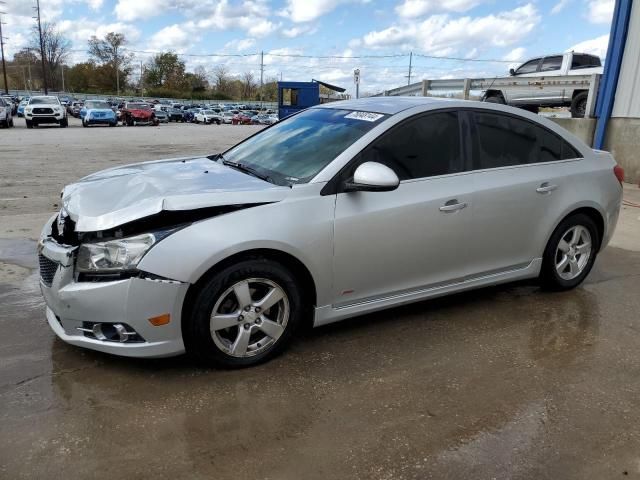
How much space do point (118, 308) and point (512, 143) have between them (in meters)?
3.08

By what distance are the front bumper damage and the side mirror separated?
119 centimetres

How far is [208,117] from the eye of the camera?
51.8m

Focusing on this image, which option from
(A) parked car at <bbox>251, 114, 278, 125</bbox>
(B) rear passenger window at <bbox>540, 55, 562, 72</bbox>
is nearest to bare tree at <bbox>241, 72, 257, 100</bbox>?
(A) parked car at <bbox>251, 114, 278, 125</bbox>

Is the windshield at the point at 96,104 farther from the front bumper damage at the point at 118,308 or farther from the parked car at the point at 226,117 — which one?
the front bumper damage at the point at 118,308

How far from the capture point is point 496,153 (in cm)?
413

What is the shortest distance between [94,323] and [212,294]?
672mm

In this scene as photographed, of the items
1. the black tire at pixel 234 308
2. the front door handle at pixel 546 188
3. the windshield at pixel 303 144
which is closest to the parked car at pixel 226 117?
the windshield at pixel 303 144

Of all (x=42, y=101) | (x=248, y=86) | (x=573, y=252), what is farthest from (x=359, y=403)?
(x=248, y=86)

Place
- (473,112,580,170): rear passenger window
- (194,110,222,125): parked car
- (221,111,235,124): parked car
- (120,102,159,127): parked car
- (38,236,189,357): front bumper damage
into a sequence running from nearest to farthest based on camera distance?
(38,236,189,357): front bumper damage < (473,112,580,170): rear passenger window < (120,102,159,127): parked car < (194,110,222,125): parked car < (221,111,235,124): parked car

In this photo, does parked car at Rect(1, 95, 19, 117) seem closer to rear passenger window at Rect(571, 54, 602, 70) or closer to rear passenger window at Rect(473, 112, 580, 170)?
rear passenger window at Rect(571, 54, 602, 70)

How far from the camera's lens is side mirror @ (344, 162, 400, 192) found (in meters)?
3.31

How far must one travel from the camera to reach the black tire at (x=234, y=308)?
3043 millimetres

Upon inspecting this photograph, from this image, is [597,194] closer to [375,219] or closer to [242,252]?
[375,219]

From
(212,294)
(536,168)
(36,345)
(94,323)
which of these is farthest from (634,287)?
(36,345)
